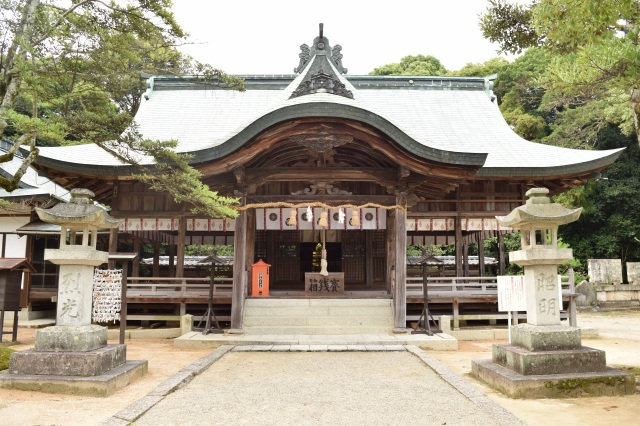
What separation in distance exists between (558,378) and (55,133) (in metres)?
7.95

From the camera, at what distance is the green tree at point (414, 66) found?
41312 mm

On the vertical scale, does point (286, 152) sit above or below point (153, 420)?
above

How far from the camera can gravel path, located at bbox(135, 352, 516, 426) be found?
553cm

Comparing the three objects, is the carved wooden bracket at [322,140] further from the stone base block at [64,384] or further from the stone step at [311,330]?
the stone base block at [64,384]

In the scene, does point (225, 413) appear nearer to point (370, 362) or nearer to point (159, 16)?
point (370, 362)

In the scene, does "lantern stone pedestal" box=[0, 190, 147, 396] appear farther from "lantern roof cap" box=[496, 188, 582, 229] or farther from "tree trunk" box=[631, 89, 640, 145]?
"tree trunk" box=[631, 89, 640, 145]

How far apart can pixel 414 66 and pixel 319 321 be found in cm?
3470

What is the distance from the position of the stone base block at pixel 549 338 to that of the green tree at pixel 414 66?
120 feet

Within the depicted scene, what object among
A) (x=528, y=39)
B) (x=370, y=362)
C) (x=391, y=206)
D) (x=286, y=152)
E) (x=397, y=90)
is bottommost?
(x=370, y=362)

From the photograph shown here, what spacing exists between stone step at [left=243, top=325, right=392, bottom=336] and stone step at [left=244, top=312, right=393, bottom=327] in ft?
0.49

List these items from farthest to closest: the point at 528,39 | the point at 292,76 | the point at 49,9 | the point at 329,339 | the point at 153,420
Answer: the point at 292,76 → the point at 329,339 → the point at 528,39 → the point at 49,9 → the point at 153,420

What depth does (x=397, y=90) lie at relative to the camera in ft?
69.5

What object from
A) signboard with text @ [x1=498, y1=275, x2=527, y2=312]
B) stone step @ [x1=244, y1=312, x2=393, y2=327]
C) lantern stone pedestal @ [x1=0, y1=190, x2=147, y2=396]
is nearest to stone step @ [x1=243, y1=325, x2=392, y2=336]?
stone step @ [x1=244, y1=312, x2=393, y2=327]

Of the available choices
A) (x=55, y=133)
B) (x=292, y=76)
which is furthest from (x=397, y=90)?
(x=55, y=133)
